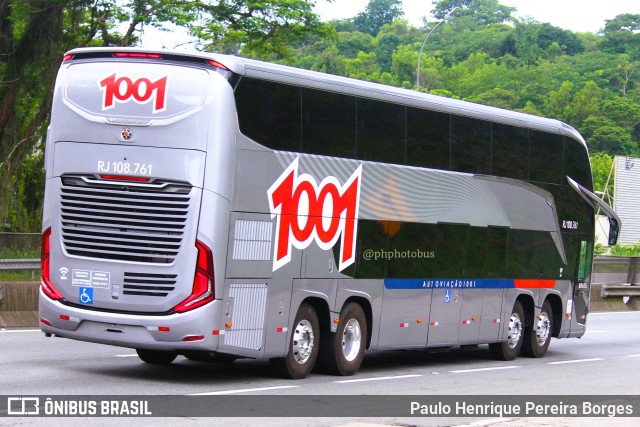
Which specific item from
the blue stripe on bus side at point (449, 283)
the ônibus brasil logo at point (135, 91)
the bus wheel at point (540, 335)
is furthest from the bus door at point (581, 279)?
the ônibus brasil logo at point (135, 91)

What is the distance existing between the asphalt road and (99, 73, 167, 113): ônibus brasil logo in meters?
3.30

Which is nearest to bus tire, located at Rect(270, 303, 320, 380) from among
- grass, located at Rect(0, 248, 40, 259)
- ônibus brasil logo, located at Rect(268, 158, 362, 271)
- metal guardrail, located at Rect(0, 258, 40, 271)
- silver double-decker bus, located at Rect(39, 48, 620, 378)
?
silver double-decker bus, located at Rect(39, 48, 620, 378)

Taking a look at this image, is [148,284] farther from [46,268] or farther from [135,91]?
[135,91]

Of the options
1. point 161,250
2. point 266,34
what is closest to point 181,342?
point 161,250

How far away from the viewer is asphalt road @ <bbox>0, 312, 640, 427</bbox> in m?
12.6

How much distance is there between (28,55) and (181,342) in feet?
66.3

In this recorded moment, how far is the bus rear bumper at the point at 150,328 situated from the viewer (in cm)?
1395

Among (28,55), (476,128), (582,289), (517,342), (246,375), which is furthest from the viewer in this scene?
(28,55)

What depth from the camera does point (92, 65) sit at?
1468cm

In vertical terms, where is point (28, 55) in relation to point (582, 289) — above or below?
above

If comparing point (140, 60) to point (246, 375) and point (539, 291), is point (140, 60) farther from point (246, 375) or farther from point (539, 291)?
point (539, 291)

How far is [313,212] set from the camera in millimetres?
15820

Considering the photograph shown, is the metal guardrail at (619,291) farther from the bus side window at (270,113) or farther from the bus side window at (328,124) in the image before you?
the bus side window at (270,113)

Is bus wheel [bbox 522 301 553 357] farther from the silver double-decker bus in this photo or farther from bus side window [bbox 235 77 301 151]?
bus side window [bbox 235 77 301 151]
